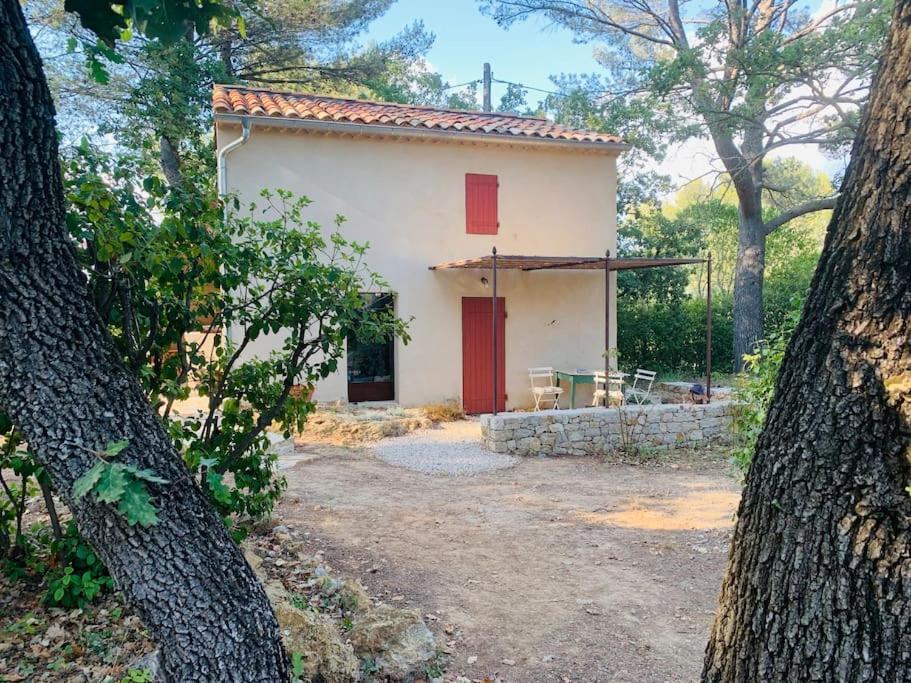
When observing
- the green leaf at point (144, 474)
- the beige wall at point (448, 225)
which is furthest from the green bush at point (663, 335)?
the green leaf at point (144, 474)

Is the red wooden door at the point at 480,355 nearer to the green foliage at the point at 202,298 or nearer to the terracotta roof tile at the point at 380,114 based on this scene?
the terracotta roof tile at the point at 380,114

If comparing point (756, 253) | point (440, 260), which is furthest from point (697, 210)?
point (440, 260)

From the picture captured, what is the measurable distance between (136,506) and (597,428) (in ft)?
25.7

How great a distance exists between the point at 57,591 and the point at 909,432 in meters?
3.31

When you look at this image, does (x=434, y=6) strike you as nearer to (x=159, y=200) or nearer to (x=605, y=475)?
(x=605, y=475)

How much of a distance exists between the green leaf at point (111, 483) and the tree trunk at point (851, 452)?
1.76 metres

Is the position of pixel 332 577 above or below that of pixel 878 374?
below

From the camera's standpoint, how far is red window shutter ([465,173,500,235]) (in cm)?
1145

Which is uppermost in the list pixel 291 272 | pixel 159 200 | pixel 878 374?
pixel 159 200

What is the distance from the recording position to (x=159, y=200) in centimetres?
308

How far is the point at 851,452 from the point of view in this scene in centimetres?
152

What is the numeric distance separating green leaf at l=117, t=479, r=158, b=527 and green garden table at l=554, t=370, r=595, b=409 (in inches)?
397

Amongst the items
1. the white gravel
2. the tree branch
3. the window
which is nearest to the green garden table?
the white gravel

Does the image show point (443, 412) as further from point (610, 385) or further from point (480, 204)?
point (480, 204)
